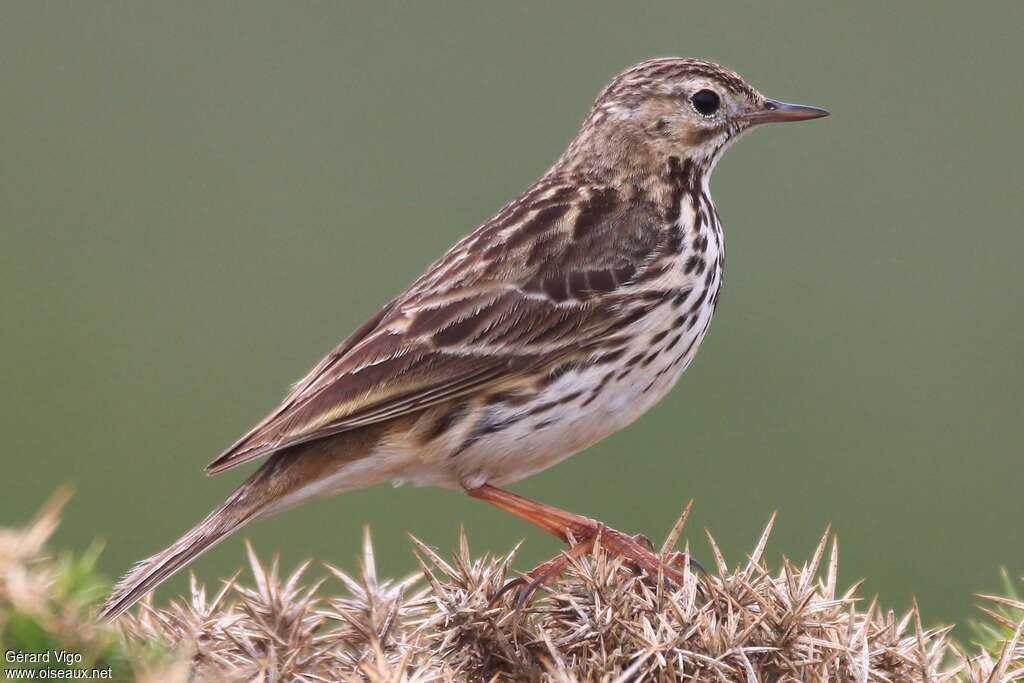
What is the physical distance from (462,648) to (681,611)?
584 mm

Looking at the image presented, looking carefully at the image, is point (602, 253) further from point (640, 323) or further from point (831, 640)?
point (831, 640)

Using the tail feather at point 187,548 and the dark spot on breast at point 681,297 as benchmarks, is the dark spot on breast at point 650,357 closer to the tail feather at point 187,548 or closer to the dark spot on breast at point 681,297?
the dark spot on breast at point 681,297

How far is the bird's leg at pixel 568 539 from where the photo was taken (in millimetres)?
3678

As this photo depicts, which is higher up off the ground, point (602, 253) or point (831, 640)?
point (602, 253)

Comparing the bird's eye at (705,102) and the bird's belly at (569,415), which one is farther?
the bird's eye at (705,102)

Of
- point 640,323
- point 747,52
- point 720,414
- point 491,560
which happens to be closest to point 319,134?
point 747,52

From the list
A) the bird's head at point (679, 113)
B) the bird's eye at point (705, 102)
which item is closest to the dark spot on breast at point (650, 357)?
the bird's head at point (679, 113)

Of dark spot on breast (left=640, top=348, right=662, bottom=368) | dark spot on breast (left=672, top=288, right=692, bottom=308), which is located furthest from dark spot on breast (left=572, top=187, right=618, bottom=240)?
dark spot on breast (left=640, top=348, right=662, bottom=368)

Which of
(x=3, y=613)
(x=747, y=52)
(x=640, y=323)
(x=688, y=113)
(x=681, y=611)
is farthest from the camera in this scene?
(x=747, y=52)

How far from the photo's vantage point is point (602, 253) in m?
5.36

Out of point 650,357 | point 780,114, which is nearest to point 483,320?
point 650,357

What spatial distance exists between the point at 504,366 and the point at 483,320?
193mm

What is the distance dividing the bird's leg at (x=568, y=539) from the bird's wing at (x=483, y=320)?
0.45 m

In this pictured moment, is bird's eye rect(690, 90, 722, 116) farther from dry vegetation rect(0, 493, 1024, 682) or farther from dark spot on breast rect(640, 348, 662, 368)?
dry vegetation rect(0, 493, 1024, 682)
